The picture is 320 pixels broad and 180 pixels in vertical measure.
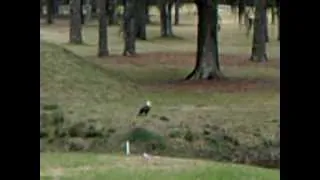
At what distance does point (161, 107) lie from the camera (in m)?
14.9

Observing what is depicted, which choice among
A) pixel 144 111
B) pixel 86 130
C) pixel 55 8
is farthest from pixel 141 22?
pixel 86 130

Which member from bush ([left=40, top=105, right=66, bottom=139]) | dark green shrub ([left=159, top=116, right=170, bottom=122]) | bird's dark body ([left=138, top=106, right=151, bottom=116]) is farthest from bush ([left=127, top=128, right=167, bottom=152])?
bird's dark body ([left=138, top=106, right=151, bottom=116])

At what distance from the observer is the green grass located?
24.7 ft

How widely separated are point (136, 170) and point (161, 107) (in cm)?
681

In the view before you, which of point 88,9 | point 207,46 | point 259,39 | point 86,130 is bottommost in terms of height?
point 86,130

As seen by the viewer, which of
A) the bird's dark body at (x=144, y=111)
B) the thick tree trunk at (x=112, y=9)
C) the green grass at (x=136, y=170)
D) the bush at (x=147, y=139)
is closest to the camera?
the green grass at (x=136, y=170)

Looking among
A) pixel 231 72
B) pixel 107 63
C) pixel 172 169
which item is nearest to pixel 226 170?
pixel 172 169

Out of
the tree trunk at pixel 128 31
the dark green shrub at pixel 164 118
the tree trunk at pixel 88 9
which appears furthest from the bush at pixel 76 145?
the tree trunk at pixel 88 9

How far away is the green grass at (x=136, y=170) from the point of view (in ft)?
24.7

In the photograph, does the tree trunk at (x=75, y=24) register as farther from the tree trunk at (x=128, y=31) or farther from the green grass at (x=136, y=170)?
the green grass at (x=136, y=170)

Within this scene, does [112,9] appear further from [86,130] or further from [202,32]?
[86,130]

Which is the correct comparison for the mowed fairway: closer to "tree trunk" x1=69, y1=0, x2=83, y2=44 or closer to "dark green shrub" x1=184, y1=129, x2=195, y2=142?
"dark green shrub" x1=184, y1=129, x2=195, y2=142
